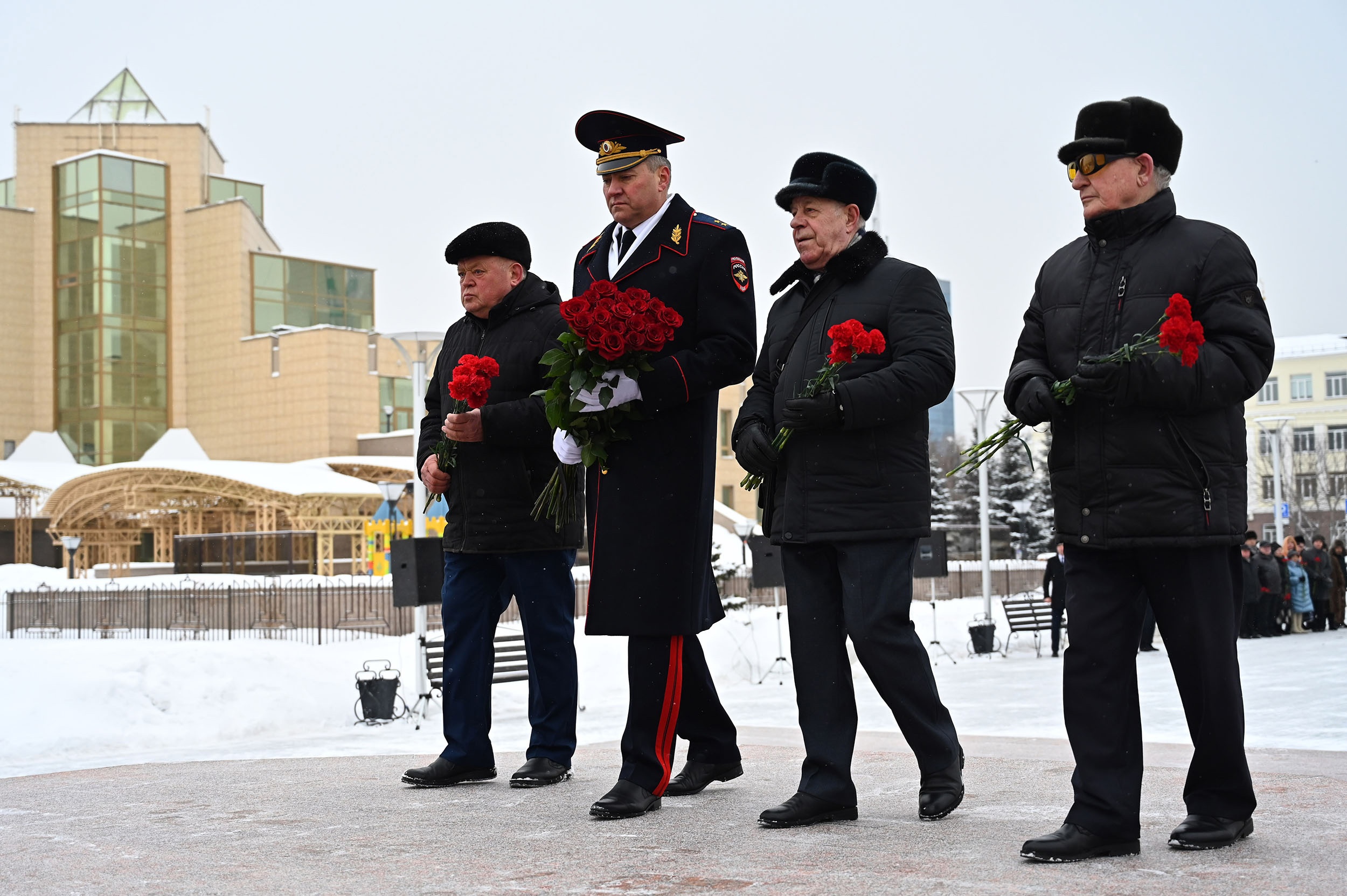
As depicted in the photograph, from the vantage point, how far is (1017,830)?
3.87 meters

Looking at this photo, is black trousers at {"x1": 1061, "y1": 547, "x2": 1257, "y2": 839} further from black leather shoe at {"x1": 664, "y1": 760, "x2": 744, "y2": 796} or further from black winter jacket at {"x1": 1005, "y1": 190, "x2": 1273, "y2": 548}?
black leather shoe at {"x1": 664, "y1": 760, "x2": 744, "y2": 796}

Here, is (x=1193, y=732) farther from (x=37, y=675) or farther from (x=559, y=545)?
(x=37, y=675)

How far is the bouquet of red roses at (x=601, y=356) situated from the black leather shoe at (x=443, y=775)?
1.43m

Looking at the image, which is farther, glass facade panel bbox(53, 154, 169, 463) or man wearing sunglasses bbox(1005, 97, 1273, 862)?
glass facade panel bbox(53, 154, 169, 463)

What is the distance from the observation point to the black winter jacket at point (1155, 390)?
356 cm

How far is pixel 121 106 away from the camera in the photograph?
249 ft

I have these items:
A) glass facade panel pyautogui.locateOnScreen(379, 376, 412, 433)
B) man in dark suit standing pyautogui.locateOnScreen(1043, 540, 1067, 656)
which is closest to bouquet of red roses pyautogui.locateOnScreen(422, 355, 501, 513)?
man in dark suit standing pyautogui.locateOnScreen(1043, 540, 1067, 656)

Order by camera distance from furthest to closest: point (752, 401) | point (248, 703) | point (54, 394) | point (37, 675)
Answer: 1. point (54, 394)
2. point (248, 703)
3. point (37, 675)
4. point (752, 401)

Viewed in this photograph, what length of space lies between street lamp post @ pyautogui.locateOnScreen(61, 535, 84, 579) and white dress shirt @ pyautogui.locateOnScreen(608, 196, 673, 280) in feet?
144

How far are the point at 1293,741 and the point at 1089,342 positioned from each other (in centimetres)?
433

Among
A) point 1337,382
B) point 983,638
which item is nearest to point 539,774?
point 983,638

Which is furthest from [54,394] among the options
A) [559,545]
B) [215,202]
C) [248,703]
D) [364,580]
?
[559,545]

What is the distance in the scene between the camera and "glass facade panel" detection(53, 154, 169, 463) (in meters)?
69.2

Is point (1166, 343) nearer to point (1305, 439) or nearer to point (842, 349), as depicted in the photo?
point (842, 349)
